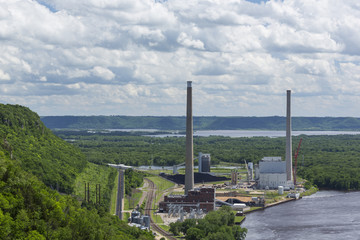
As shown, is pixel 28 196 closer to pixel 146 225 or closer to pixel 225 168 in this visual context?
pixel 146 225

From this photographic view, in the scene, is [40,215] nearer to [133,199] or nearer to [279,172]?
[133,199]

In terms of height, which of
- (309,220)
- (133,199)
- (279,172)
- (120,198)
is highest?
(279,172)

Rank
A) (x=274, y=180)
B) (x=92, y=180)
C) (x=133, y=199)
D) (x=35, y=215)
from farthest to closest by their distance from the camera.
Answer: (x=274, y=180) → (x=92, y=180) → (x=133, y=199) → (x=35, y=215)

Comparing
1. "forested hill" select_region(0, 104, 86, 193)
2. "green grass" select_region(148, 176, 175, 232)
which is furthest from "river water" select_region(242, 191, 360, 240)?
"forested hill" select_region(0, 104, 86, 193)


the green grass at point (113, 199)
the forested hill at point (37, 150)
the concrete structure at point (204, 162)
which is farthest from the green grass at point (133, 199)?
the concrete structure at point (204, 162)

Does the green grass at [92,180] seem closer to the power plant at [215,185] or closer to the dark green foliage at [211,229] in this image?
the power plant at [215,185]

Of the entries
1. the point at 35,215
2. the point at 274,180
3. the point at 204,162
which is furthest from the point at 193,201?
the point at 35,215

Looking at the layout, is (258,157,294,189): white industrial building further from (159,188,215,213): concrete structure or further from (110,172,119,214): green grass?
(110,172,119,214): green grass
